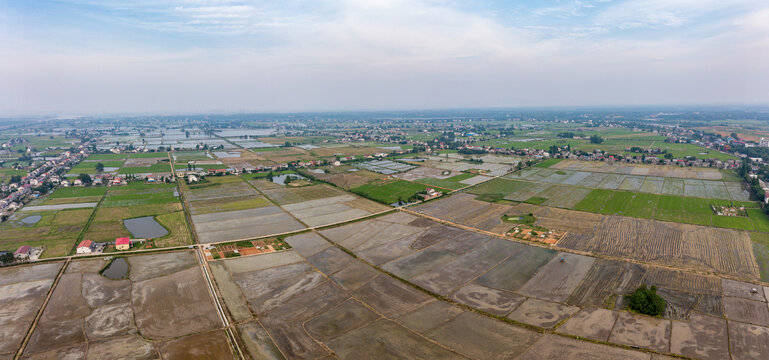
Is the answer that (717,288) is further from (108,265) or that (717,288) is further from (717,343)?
(108,265)

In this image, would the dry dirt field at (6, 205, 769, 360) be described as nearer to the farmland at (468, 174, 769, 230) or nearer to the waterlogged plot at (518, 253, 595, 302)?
the waterlogged plot at (518, 253, 595, 302)

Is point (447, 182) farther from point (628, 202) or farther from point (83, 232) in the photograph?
Answer: point (83, 232)

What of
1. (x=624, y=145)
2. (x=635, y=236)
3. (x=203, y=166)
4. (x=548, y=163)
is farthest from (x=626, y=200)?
(x=203, y=166)

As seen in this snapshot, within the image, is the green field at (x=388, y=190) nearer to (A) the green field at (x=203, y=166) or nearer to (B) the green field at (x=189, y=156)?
(A) the green field at (x=203, y=166)

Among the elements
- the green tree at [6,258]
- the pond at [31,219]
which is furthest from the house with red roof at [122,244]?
the pond at [31,219]

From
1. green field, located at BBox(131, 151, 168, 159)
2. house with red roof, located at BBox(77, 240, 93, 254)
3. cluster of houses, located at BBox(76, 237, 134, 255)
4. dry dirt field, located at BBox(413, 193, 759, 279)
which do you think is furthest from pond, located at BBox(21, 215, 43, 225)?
green field, located at BBox(131, 151, 168, 159)

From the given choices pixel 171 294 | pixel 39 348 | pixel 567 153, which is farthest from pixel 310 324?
pixel 567 153
